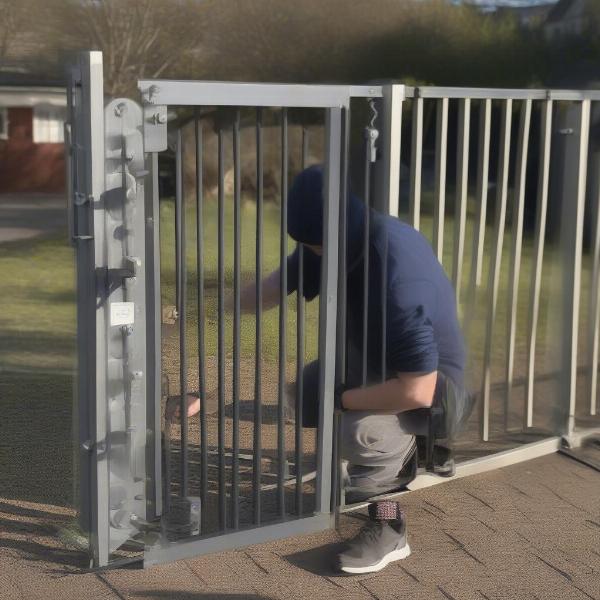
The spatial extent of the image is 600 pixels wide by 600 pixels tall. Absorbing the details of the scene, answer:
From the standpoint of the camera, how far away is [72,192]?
3.35m

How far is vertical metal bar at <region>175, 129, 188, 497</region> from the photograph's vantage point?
11.0 feet

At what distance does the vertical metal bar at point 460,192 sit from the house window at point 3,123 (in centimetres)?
352

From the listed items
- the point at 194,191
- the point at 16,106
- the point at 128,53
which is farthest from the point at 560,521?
the point at 16,106

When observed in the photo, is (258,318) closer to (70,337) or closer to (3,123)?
(70,337)

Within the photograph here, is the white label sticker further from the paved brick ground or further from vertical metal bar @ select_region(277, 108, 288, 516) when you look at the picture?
the paved brick ground

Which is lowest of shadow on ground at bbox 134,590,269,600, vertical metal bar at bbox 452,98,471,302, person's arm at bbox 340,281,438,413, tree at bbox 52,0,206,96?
shadow on ground at bbox 134,590,269,600

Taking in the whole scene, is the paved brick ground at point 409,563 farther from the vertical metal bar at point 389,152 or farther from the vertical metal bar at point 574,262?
the vertical metal bar at point 389,152

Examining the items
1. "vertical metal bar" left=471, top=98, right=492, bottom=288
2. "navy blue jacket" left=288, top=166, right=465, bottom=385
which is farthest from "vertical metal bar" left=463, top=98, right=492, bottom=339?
"navy blue jacket" left=288, top=166, right=465, bottom=385

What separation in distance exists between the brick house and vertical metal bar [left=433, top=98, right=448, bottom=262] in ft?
4.76

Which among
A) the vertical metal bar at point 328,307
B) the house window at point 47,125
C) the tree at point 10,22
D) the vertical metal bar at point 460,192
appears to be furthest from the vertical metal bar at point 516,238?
the house window at point 47,125

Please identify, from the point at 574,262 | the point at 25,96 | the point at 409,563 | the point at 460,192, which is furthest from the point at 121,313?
the point at 25,96

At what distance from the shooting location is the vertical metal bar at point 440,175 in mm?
4188

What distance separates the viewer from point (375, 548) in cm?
372

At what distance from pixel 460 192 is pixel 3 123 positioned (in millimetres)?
4215
